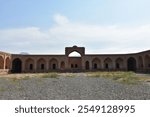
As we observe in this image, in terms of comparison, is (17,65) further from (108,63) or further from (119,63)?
(119,63)

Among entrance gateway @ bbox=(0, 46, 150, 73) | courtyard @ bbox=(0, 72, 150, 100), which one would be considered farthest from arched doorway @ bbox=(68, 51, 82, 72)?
courtyard @ bbox=(0, 72, 150, 100)

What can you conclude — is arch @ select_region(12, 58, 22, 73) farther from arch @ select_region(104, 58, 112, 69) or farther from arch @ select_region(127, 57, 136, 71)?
arch @ select_region(127, 57, 136, 71)

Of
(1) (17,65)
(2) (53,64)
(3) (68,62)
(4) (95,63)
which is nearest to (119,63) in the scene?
(4) (95,63)

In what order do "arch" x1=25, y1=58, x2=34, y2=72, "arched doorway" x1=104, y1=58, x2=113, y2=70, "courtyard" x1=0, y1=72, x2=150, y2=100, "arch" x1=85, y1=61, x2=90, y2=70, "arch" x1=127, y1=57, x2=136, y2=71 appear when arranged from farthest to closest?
"arched doorway" x1=104, y1=58, x2=113, y2=70 → "arch" x1=85, y1=61, x2=90, y2=70 → "arch" x1=25, y1=58, x2=34, y2=72 → "arch" x1=127, y1=57, x2=136, y2=71 → "courtyard" x1=0, y1=72, x2=150, y2=100

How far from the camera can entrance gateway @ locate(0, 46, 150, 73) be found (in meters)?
40.6

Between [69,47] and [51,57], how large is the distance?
4.37 m

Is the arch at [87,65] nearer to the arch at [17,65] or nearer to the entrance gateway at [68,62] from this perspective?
the entrance gateway at [68,62]

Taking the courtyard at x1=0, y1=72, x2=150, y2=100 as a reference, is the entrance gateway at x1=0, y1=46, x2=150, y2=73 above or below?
above

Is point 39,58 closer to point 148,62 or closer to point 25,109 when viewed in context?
point 148,62

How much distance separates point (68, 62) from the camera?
142 ft

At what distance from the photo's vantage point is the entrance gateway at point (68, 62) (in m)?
40.6

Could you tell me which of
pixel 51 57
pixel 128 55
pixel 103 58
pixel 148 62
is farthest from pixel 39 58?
pixel 148 62

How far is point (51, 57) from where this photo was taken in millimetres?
42250

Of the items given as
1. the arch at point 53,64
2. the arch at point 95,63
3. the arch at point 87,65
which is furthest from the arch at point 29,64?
the arch at point 95,63
